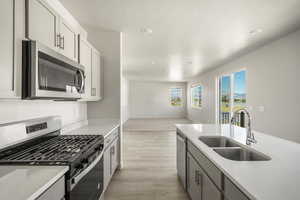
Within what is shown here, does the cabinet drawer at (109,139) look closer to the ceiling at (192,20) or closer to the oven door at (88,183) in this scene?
the oven door at (88,183)

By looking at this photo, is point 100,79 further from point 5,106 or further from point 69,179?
point 69,179

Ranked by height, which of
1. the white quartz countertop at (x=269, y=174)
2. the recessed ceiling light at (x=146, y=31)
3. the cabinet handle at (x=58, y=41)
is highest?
the recessed ceiling light at (x=146, y=31)

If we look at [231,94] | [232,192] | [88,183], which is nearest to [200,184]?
[232,192]

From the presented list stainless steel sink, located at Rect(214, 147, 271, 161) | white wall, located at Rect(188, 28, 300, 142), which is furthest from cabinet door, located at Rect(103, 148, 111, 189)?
Result: white wall, located at Rect(188, 28, 300, 142)

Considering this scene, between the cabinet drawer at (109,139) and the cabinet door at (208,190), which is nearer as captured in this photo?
the cabinet door at (208,190)

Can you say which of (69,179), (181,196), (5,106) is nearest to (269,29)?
(181,196)

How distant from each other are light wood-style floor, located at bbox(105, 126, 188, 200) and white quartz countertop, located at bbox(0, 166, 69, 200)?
1530 millimetres

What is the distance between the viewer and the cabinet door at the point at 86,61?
2.25 m

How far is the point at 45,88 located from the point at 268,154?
194cm

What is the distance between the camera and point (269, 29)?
2.96 m

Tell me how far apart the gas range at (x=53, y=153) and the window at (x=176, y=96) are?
10159 millimetres

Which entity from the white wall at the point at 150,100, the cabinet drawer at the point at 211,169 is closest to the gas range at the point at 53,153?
the cabinet drawer at the point at 211,169

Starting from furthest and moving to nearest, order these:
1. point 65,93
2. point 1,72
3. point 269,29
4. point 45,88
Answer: point 269,29, point 65,93, point 45,88, point 1,72

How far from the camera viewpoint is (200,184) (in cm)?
163
